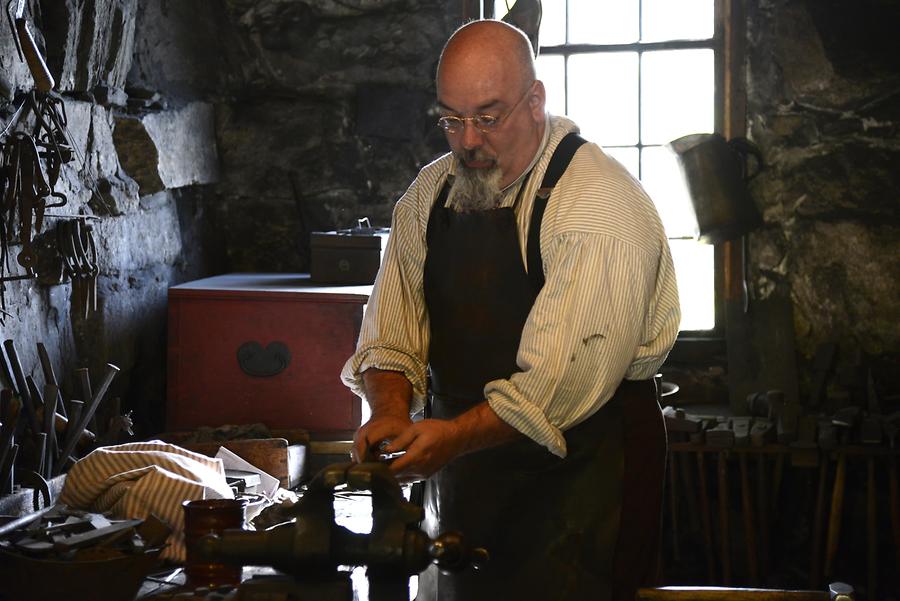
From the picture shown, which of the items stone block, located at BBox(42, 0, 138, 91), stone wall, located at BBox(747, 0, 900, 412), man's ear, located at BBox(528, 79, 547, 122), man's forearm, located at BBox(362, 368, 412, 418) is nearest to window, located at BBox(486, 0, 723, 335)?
stone wall, located at BBox(747, 0, 900, 412)

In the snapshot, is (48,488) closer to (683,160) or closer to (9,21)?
(9,21)

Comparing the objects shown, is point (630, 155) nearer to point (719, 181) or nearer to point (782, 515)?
point (719, 181)

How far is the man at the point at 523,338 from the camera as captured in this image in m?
2.07

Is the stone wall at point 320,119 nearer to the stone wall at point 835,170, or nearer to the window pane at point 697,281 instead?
the window pane at point 697,281

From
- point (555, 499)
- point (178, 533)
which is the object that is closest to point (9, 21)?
point (178, 533)

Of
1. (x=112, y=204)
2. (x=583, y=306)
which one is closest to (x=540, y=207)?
(x=583, y=306)

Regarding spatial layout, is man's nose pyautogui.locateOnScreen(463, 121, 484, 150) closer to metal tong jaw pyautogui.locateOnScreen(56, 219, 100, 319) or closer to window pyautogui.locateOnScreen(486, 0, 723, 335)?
metal tong jaw pyautogui.locateOnScreen(56, 219, 100, 319)

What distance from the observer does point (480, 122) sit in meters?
2.21

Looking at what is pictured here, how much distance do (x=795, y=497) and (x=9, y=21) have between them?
3070mm

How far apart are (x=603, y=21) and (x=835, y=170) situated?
1.04m

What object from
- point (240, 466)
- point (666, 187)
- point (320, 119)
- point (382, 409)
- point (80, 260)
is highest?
point (320, 119)

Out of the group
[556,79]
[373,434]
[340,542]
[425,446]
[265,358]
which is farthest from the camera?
[556,79]

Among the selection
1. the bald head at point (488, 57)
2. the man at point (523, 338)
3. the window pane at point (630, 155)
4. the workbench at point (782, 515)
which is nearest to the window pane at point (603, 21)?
the window pane at point (630, 155)

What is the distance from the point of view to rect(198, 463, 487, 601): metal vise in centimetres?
163
